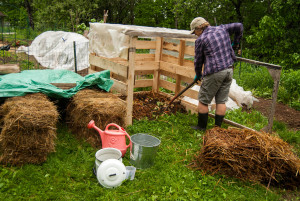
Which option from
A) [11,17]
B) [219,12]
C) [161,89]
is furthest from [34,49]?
[11,17]

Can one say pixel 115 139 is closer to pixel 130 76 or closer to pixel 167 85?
pixel 130 76

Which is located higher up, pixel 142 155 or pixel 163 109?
pixel 142 155

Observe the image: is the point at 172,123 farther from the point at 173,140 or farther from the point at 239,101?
the point at 239,101

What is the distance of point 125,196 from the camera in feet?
9.71

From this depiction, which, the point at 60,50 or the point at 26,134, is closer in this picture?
the point at 26,134

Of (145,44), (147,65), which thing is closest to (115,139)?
(147,65)

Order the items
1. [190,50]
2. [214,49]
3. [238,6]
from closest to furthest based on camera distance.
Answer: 1. [214,49]
2. [190,50]
3. [238,6]

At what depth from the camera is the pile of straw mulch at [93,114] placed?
3986 mm

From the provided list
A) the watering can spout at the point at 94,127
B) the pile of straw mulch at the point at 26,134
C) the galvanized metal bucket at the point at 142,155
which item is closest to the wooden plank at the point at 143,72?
the watering can spout at the point at 94,127

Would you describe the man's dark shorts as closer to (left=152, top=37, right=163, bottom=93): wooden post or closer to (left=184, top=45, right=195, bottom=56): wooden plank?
(left=184, top=45, right=195, bottom=56): wooden plank

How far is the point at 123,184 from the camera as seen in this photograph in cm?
317

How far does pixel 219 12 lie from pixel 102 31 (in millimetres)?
13646

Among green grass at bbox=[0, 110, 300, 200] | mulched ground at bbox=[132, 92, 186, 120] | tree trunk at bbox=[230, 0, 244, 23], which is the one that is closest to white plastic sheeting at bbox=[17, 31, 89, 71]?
mulched ground at bbox=[132, 92, 186, 120]

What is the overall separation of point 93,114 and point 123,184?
123cm
